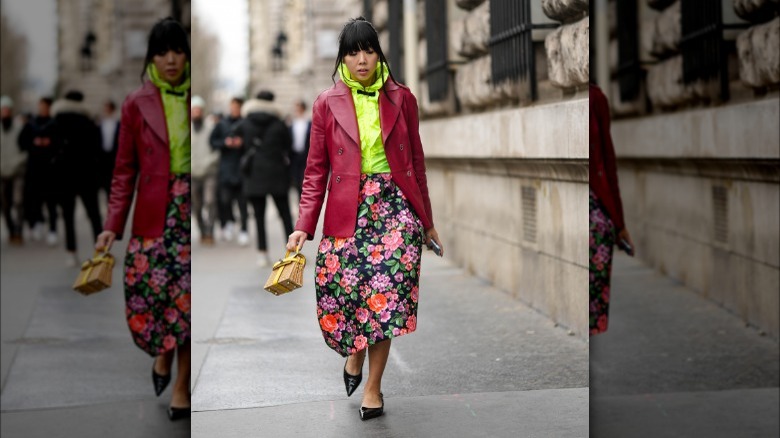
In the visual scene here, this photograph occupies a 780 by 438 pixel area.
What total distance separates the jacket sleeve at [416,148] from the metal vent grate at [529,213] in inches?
17.6

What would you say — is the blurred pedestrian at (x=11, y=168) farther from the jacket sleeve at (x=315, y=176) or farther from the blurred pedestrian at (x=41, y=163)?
the jacket sleeve at (x=315, y=176)

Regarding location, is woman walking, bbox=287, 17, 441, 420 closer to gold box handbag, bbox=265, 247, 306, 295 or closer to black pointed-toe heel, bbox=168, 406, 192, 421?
gold box handbag, bbox=265, 247, 306, 295

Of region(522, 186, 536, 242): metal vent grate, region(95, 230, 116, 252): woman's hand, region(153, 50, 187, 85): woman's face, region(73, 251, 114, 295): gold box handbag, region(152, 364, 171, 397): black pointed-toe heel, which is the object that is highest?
region(153, 50, 187, 85): woman's face

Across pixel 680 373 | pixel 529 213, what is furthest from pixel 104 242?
pixel 680 373

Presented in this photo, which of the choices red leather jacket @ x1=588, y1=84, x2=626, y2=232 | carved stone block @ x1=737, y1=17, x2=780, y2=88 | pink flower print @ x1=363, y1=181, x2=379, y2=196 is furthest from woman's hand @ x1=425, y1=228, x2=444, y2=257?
carved stone block @ x1=737, y1=17, x2=780, y2=88

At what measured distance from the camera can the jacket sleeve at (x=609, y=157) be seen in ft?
21.0

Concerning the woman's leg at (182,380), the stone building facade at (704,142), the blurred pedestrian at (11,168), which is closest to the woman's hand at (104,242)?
the woman's leg at (182,380)

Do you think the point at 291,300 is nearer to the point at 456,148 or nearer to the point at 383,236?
the point at 383,236

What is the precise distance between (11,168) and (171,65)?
9653mm

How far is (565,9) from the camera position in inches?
224

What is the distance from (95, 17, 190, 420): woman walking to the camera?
6.18 m

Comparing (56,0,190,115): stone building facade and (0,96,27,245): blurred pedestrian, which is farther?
(0,96,27,245): blurred pedestrian

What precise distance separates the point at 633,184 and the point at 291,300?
765cm

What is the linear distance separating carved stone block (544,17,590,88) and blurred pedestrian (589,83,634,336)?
508 millimetres
